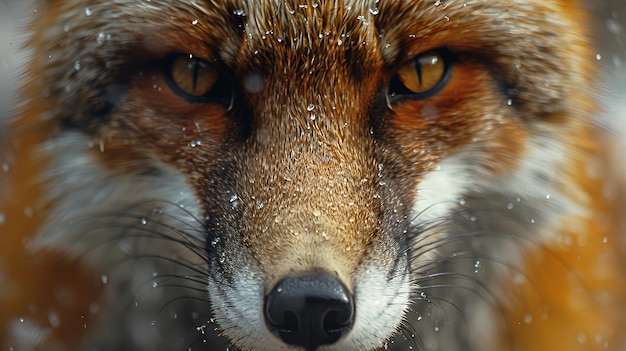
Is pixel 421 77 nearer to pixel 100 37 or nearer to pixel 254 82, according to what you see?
pixel 254 82

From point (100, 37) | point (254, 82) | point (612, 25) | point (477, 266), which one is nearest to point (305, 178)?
point (254, 82)

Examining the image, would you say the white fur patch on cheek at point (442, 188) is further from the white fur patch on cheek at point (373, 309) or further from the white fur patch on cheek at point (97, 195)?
the white fur patch on cheek at point (97, 195)

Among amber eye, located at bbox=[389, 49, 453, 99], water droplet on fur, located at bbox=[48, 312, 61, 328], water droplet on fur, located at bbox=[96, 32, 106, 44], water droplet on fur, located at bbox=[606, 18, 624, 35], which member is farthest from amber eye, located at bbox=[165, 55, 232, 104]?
water droplet on fur, located at bbox=[606, 18, 624, 35]

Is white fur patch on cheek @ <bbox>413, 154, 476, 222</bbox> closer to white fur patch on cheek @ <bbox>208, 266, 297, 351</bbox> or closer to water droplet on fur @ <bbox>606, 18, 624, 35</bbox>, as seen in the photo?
white fur patch on cheek @ <bbox>208, 266, 297, 351</bbox>

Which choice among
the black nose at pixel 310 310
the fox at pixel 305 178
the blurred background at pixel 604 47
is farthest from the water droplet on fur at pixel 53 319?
the black nose at pixel 310 310

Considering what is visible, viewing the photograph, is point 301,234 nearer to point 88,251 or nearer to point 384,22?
point 384,22

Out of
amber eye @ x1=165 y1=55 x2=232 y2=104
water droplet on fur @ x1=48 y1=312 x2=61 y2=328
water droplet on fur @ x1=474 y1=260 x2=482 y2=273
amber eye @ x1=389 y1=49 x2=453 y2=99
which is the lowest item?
water droplet on fur @ x1=48 y1=312 x2=61 y2=328

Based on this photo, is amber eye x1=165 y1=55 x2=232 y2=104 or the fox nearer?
the fox
